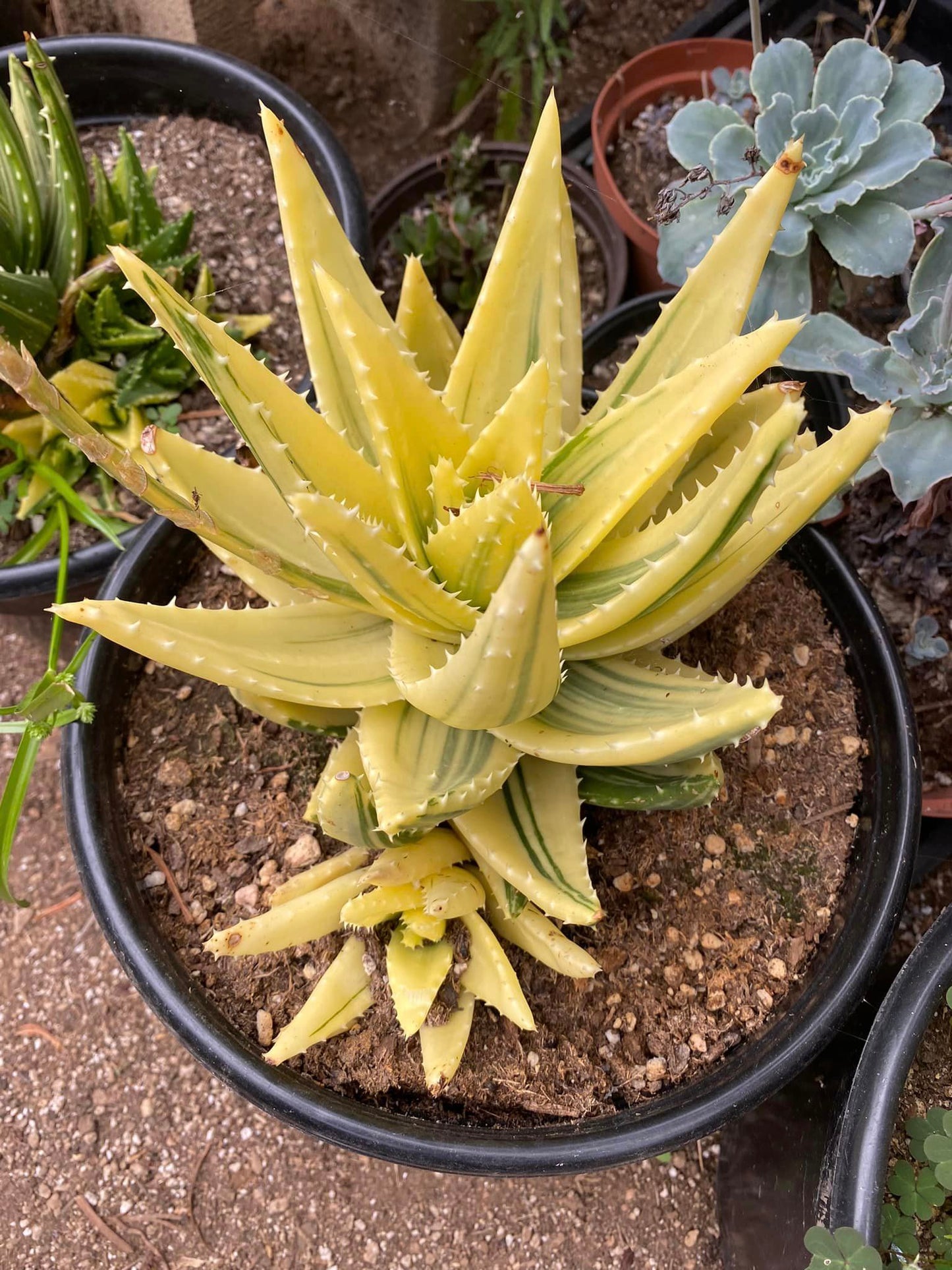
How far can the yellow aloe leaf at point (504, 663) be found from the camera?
53 cm

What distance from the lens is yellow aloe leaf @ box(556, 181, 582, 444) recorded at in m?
0.80

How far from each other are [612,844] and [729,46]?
132 cm

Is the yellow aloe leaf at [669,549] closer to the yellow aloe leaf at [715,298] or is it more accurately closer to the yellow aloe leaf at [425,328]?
the yellow aloe leaf at [715,298]

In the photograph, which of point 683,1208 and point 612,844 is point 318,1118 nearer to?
point 612,844

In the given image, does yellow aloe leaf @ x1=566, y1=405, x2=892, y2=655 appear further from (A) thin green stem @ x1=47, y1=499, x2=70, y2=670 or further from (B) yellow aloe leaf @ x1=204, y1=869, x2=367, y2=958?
(A) thin green stem @ x1=47, y1=499, x2=70, y2=670

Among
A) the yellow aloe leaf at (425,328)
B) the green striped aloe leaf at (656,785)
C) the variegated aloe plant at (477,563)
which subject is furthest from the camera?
the yellow aloe leaf at (425,328)

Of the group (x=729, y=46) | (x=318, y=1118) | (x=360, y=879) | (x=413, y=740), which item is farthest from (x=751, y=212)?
(x=729, y=46)

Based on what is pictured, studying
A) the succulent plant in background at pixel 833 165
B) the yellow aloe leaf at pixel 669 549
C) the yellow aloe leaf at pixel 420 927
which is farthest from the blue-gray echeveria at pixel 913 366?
the yellow aloe leaf at pixel 420 927

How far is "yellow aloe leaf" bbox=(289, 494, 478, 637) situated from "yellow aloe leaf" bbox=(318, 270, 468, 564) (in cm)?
4

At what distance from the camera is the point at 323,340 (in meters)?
0.77

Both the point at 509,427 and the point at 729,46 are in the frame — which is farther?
the point at 729,46

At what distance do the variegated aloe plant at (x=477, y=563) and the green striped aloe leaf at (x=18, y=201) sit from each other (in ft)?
1.76

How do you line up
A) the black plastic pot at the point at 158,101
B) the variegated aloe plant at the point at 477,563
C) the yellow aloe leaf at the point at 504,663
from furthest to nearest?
the black plastic pot at the point at 158,101 < the variegated aloe plant at the point at 477,563 < the yellow aloe leaf at the point at 504,663

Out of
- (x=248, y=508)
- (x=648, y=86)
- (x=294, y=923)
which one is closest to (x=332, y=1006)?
(x=294, y=923)
